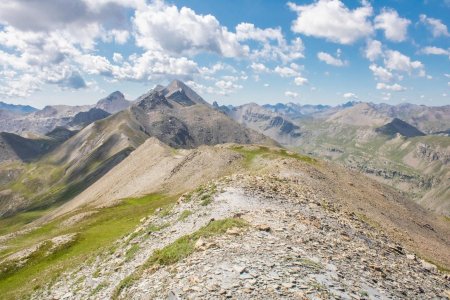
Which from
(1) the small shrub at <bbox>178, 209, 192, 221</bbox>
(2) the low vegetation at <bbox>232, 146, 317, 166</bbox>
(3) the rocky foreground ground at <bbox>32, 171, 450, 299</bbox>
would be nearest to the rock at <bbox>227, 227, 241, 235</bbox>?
(3) the rocky foreground ground at <bbox>32, 171, 450, 299</bbox>

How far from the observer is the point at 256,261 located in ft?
68.7

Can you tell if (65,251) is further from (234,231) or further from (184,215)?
(234,231)

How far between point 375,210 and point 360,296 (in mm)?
50504

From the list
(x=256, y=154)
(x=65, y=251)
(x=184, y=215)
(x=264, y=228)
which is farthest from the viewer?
(x=256, y=154)

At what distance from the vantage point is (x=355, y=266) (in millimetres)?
23750

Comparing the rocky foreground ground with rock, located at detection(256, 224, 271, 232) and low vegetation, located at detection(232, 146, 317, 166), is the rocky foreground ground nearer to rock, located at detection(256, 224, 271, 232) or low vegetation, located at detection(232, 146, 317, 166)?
rock, located at detection(256, 224, 271, 232)

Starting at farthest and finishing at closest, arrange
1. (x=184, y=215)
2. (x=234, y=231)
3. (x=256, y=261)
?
(x=184, y=215) → (x=234, y=231) → (x=256, y=261)

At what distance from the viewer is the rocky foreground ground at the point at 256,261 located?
62.7 feet

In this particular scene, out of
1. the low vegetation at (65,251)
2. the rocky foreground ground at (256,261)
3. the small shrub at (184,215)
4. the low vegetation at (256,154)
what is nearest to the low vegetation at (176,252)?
the rocky foreground ground at (256,261)

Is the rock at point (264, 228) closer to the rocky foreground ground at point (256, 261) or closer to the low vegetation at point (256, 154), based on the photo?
the rocky foreground ground at point (256, 261)

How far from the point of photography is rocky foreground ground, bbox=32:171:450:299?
62.7ft

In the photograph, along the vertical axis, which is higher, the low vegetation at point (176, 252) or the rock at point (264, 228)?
the rock at point (264, 228)

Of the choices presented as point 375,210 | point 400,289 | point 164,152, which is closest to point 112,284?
point 400,289

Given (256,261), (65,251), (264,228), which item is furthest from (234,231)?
(65,251)
